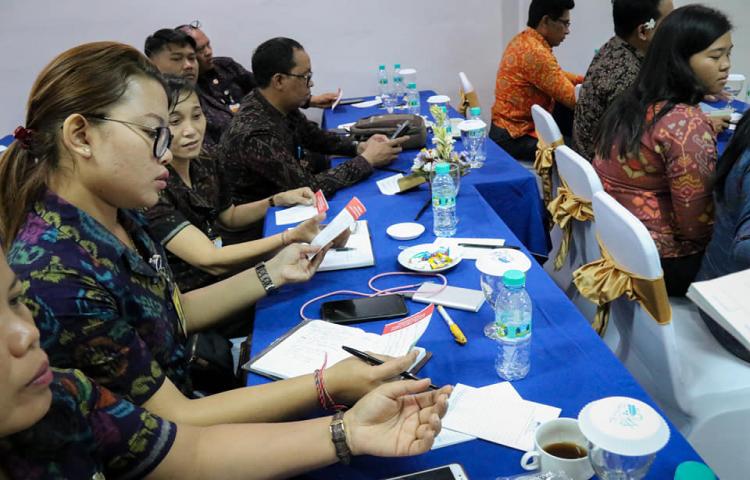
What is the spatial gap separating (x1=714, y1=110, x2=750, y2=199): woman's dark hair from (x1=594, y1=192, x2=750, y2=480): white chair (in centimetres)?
48

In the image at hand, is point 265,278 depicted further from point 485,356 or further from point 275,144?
point 275,144

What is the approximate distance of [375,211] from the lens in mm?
2047

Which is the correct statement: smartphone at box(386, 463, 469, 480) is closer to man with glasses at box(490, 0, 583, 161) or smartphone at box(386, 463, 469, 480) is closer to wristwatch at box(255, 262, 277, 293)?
wristwatch at box(255, 262, 277, 293)

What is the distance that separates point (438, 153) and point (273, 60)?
0.91 m

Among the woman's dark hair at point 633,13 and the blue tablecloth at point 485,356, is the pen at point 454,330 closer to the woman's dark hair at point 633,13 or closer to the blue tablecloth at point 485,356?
the blue tablecloth at point 485,356

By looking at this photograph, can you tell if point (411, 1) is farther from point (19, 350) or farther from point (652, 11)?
point (19, 350)

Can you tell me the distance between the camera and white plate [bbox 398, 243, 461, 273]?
153 centimetres

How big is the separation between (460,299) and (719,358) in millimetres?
738

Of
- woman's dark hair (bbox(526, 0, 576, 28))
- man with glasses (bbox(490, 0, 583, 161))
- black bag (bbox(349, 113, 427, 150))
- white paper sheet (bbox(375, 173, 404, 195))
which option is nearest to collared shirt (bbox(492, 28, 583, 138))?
man with glasses (bbox(490, 0, 583, 161))

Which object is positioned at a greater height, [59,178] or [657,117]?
[59,178]

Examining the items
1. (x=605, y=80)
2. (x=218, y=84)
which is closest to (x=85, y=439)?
(x=605, y=80)

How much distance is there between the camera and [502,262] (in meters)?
1.41

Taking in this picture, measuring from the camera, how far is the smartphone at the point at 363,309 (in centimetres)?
134

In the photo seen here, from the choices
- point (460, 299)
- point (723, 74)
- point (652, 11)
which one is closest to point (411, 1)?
point (652, 11)
